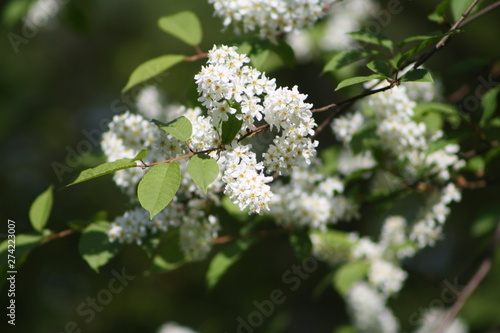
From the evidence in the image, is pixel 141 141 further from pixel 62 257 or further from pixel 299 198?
pixel 62 257

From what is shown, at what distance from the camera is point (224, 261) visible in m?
2.90

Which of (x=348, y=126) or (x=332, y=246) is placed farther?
(x=332, y=246)

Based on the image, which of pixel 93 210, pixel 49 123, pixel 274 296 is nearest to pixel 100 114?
pixel 49 123

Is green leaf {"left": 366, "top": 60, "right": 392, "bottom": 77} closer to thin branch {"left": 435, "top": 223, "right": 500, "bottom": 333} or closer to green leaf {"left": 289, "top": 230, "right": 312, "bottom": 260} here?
green leaf {"left": 289, "top": 230, "right": 312, "bottom": 260}

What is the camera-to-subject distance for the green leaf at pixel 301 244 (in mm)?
2740

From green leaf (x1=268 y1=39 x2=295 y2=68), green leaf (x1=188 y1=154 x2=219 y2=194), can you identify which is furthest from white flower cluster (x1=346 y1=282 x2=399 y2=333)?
green leaf (x1=188 y1=154 x2=219 y2=194)

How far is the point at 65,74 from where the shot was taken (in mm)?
11781

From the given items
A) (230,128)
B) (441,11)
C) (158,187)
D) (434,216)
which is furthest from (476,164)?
A: (158,187)

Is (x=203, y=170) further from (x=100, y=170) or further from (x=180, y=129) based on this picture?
(x=100, y=170)

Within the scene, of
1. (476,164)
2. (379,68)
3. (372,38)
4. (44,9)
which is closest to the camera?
(379,68)

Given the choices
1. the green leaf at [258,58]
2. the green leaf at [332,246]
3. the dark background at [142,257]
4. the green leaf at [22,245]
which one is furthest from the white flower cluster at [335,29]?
the green leaf at [22,245]

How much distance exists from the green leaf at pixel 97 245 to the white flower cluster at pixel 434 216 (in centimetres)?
178

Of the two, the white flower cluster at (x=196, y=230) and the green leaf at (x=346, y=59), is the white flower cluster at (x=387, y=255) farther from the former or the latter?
the green leaf at (x=346, y=59)

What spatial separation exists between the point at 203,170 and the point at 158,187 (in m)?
0.17
